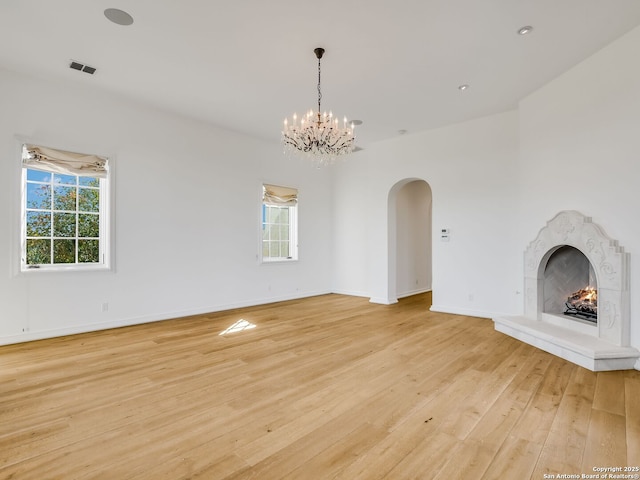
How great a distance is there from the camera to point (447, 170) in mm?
5977

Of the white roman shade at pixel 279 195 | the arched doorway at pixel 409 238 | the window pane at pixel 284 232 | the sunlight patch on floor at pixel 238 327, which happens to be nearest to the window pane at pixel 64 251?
the sunlight patch on floor at pixel 238 327

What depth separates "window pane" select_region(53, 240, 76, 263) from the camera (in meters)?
4.47

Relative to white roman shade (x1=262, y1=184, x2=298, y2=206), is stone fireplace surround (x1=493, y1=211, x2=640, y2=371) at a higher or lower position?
lower

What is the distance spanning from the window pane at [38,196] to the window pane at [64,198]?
0.24ft

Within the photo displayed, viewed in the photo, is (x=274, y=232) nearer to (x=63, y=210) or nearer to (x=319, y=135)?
(x=319, y=135)

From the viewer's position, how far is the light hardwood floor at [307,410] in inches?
72.9

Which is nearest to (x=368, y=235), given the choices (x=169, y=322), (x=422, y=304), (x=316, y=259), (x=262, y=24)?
(x=316, y=259)

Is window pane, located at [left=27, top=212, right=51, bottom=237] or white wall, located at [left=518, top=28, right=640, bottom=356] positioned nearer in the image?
A: white wall, located at [left=518, top=28, right=640, bottom=356]

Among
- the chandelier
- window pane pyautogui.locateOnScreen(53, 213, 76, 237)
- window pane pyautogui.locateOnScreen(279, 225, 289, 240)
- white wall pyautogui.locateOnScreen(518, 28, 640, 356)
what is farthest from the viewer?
window pane pyautogui.locateOnScreen(279, 225, 289, 240)

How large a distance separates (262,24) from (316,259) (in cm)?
528

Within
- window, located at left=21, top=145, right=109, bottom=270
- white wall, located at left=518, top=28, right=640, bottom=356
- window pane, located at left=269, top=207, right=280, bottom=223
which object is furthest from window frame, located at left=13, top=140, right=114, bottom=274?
white wall, located at left=518, top=28, right=640, bottom=356

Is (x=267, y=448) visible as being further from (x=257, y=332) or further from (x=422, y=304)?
(x=422, y=304)

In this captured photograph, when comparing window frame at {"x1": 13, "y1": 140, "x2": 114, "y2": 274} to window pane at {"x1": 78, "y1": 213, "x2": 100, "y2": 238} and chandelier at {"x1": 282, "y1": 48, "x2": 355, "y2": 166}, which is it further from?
chandelier at {"x1": 282, "y1": 48, "x2": 355, "y2": 166}

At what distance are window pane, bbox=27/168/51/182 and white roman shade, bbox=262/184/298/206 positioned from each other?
11.3 ft
